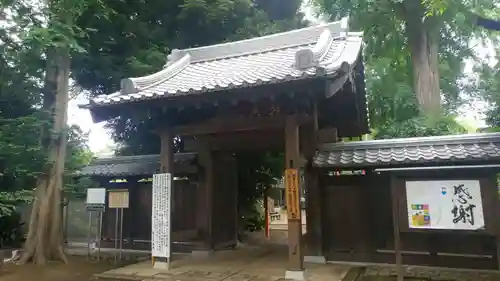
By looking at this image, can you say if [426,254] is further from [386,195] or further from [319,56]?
[319,56]

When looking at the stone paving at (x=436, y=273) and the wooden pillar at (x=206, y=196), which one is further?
the wooden pillar at (x=206, y=196)

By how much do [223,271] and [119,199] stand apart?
4.03 metres

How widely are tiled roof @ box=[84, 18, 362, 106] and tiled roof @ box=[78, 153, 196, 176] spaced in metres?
2.20

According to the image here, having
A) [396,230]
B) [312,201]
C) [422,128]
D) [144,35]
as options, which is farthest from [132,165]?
[422,128]

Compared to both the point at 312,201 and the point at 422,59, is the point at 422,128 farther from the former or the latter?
the point at 312,201

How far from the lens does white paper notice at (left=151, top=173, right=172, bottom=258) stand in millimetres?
7359

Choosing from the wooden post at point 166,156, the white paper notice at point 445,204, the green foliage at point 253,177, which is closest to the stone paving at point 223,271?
the wooden post at point 166,156

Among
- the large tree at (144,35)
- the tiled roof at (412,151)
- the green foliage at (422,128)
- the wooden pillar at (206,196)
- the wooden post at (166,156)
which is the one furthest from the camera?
the green foliage at (422,128)

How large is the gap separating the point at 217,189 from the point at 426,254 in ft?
16.3

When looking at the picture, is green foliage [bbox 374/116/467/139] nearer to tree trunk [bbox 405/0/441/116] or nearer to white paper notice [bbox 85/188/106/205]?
tree trunk [bbox 405/0/441/116]

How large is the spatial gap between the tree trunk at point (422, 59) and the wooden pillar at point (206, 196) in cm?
1057

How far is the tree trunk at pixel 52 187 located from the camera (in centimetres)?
869

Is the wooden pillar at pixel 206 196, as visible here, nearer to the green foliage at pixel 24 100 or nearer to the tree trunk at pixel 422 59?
the green foliage at pixel 24 100

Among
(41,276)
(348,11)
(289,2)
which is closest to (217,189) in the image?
(41,276)
